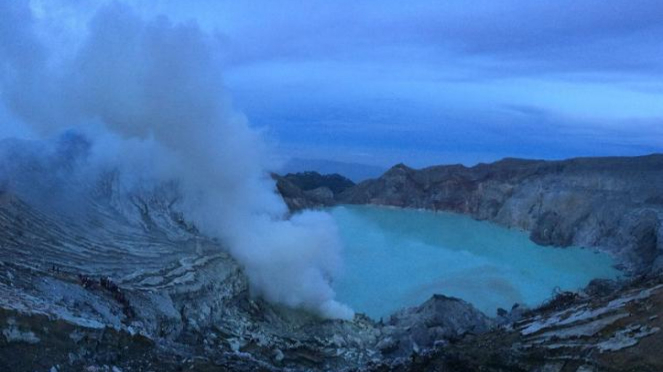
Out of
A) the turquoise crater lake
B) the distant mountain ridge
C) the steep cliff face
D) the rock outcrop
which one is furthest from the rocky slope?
the rock outcrop

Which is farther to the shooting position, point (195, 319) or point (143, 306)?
point (195, 319)

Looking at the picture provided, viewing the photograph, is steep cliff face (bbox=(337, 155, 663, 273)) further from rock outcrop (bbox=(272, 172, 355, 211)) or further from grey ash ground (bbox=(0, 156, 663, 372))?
grey ash ground (bbox=(0, 156, 663, 372))

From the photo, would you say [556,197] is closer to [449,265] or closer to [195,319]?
[449,265]

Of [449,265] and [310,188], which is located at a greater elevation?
[310,188]

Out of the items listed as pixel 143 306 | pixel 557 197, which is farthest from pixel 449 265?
pixel 557 197

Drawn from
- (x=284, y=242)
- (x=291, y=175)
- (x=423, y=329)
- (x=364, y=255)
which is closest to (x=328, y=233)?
(x=284, y=242)

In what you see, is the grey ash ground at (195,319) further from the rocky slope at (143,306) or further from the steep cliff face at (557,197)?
the steep cliff face at (557,197)

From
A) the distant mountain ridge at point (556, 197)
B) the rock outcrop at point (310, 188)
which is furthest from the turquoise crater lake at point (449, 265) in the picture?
the rock outcrop at point (310, 188)
